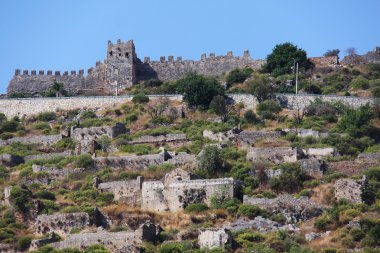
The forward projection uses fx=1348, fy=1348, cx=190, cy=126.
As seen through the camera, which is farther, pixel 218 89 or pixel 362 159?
pixel 218 89

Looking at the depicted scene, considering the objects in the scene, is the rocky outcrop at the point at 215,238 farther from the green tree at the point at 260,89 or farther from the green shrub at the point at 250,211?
the green tree at the point at 260,89

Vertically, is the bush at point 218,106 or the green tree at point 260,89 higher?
the green tree at point 260,89

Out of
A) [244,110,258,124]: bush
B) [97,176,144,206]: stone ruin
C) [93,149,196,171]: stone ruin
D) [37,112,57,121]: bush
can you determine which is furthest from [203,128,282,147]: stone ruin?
[37,112,57,121]: bush

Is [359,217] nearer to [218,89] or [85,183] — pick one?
[85,183]

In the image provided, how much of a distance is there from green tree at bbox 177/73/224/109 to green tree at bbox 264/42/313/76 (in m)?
8.15

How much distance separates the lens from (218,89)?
7219 centimetres

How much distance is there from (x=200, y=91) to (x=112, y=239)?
78.3ft

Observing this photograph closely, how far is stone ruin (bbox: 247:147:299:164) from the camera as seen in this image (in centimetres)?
5816

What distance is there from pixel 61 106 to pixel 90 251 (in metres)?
28.7

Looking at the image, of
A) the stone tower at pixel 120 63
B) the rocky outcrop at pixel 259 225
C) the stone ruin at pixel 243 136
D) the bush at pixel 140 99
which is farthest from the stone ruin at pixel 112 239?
the stone tower at pixel 120 63

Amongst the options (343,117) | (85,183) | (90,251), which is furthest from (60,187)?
(343,117)

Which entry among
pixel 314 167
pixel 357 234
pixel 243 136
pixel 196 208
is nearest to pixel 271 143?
pixel 243 136

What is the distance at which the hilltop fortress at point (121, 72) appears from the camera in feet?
267

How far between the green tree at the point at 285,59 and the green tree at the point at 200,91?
26.7 ft
